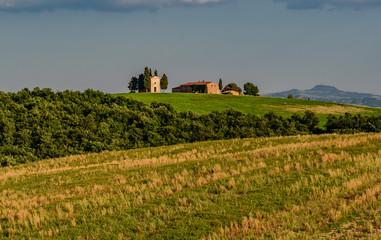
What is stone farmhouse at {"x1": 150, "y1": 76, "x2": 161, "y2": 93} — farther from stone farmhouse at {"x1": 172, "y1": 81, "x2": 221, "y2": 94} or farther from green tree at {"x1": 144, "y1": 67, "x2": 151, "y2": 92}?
stone farmhouse at {"x1": 172, "y1": 81, "x2": 221, "y2": 94}

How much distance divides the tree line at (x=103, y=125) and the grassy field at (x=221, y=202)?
21.0m

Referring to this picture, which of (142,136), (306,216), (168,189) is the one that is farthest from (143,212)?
(142,136)

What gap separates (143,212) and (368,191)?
889 centimetres

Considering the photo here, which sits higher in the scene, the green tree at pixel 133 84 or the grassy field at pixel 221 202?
the green tree at pixel 133 84

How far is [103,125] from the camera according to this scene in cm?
4688

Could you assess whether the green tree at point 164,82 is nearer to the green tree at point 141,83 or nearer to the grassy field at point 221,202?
the green tree at point 141,83

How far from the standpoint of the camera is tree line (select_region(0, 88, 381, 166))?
4281 cm

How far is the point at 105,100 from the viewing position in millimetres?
58406

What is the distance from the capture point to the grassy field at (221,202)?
1066 centimetres

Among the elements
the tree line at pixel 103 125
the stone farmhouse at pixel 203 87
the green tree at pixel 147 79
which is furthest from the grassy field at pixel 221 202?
the stone farmhouse at pixel 203 87

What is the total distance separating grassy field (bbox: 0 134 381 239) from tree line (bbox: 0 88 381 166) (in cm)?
2105

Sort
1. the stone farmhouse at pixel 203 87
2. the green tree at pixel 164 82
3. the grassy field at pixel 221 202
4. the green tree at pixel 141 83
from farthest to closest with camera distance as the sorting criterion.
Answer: the stone farmhouse at pixel 203 87 < the green tree at pixel 164 82 < the green tree at pixel 141 83 < the grassy field at pixel 221 202

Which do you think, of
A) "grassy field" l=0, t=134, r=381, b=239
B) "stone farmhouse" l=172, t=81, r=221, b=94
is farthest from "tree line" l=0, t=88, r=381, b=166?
"stone farmhouse" l=172, t=81, r=221, b=94

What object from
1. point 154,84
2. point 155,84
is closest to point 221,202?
point 154,84
